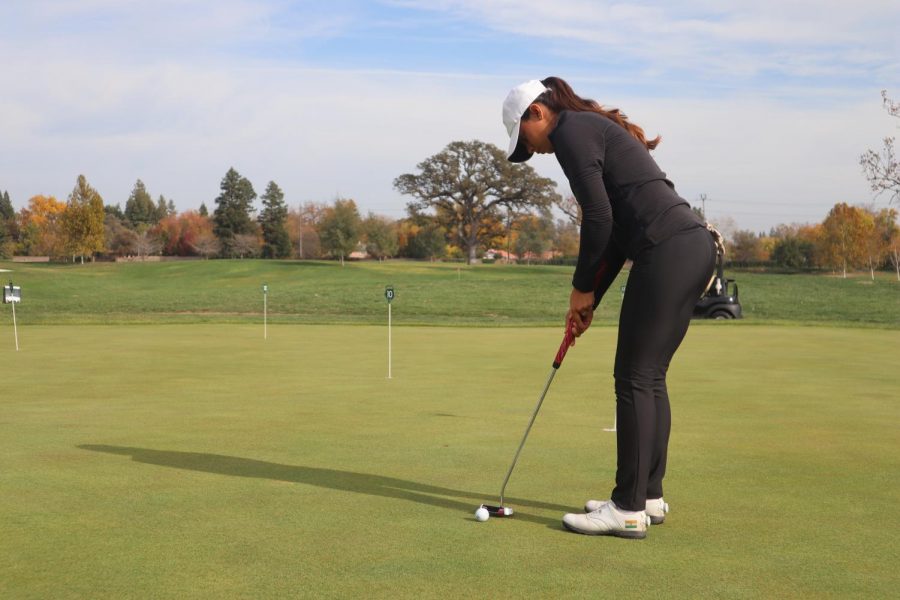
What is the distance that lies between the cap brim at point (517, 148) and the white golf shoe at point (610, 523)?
178cm

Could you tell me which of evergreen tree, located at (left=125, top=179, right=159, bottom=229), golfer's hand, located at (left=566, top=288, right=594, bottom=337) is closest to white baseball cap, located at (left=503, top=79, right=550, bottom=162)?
golfer's hand, located at (left=566, top=288, right=594, bottom=337)

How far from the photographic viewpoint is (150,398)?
912 cm

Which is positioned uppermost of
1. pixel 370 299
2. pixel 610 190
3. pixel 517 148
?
pixel 517 148

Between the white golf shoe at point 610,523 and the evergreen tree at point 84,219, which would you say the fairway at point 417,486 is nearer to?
the white golf shoe at point 610,523

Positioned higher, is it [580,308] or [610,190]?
[610,190]

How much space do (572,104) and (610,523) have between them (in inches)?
80.4

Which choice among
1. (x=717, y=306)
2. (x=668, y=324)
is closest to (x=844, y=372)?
(x=668, y=324)

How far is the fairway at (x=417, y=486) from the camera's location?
136 inches

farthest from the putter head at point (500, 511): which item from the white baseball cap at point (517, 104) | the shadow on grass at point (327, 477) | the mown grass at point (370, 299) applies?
the mown grass at point (370, 299)

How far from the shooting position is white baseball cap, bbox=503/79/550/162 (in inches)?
180

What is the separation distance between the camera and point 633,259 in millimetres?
4414

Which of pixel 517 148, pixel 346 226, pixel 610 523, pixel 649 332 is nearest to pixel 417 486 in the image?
pixel 610 523

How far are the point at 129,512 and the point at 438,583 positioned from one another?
1859mm

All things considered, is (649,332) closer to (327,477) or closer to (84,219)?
(327,477)
